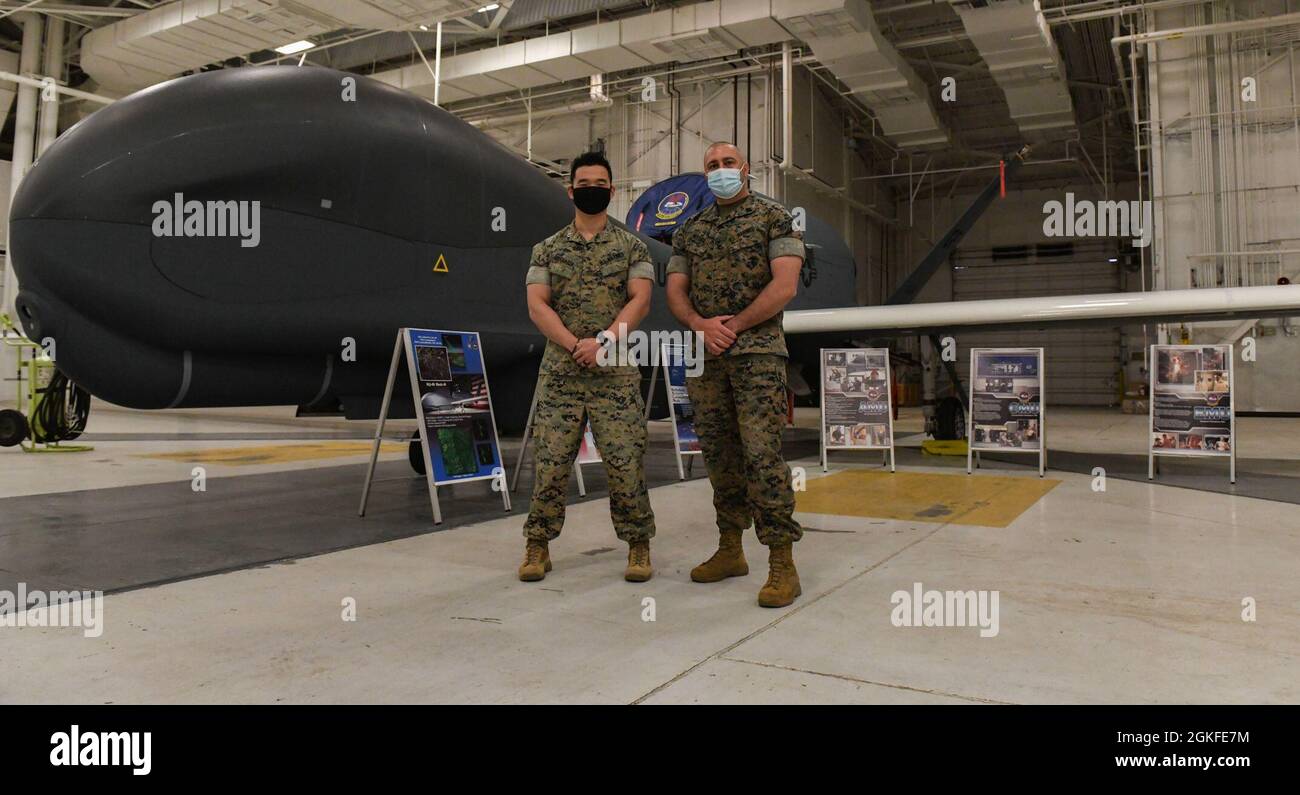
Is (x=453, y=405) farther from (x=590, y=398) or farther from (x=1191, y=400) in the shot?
(x=1191, y=400)

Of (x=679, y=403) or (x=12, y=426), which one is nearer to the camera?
(x=679, y=403)

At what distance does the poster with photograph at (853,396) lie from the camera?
7941 millimetres

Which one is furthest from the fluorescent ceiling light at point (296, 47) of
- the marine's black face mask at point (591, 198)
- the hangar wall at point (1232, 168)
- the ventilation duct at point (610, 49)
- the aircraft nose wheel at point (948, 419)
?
the hangar wall at point (1232, 168)

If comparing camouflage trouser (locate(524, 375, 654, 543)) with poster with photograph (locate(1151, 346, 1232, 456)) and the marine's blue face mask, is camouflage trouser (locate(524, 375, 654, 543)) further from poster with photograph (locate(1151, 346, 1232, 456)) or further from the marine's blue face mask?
poster with photograph (locate(1151, 346, 1232, 456))

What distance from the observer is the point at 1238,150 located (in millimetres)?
14711

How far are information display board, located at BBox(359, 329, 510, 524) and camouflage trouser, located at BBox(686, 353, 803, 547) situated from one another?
77.6 inches

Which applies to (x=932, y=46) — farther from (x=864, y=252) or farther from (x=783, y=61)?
(x=864, y=252)

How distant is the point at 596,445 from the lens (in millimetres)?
3521

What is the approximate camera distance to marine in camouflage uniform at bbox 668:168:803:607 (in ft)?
10.6

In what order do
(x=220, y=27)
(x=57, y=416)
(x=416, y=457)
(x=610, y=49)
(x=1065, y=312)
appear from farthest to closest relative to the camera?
(x=610, y=49) < (x=220, y=27) < (x=57, y=416) < (x=1065, y=312) < (x=416, y=457)

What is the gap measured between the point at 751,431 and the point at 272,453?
8071 mm

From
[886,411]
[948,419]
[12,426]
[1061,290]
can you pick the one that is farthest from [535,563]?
[1061,290]

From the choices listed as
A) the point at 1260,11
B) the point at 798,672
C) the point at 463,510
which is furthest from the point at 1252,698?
the point at 1260,11

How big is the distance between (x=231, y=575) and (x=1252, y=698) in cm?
372
